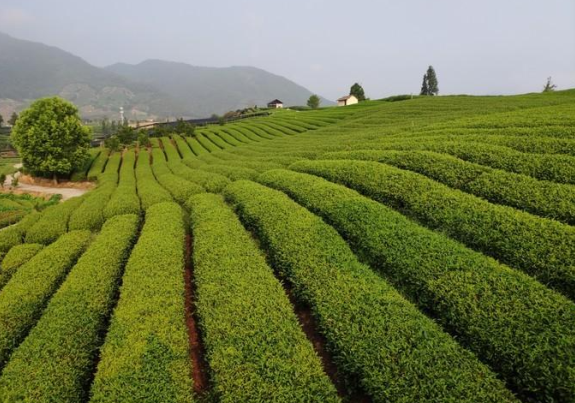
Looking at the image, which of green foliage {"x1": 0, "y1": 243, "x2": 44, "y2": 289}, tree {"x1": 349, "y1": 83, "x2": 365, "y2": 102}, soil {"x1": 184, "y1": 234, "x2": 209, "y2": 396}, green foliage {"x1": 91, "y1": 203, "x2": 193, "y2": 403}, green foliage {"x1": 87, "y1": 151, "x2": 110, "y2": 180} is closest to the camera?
green foliage {"x1": 91, "y1": 203, "x2": 193, "y2": 403}

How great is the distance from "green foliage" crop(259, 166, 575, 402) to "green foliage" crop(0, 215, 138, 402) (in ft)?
24.0

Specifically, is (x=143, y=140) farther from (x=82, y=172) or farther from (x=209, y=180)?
(x=209, y=180)

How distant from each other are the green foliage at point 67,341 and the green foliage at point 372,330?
16.3 feet

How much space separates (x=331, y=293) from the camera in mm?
7668

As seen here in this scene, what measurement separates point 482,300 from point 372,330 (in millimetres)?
2441

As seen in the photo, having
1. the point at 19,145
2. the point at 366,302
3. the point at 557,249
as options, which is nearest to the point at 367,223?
the point at 366,302

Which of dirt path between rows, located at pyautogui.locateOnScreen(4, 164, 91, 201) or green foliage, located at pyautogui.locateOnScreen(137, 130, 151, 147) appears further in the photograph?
green foliage, located at pyautogui.locateOnScreen(137, 130, 151, 147)

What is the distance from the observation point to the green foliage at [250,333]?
559 centimetres

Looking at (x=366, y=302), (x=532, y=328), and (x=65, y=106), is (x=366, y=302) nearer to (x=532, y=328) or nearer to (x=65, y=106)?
(x=532, y=328)

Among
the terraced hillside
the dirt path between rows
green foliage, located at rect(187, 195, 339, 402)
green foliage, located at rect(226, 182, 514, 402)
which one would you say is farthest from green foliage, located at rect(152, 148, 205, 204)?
the dirt path between rows

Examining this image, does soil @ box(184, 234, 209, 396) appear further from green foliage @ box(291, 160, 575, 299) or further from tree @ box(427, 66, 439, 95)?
tree @ box(427, 66, 439, 95)

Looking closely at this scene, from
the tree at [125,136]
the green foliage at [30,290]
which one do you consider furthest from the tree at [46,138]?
the green foliage at [30,290]

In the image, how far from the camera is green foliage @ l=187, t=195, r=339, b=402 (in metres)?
5.59

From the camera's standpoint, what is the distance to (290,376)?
576 centimetres
